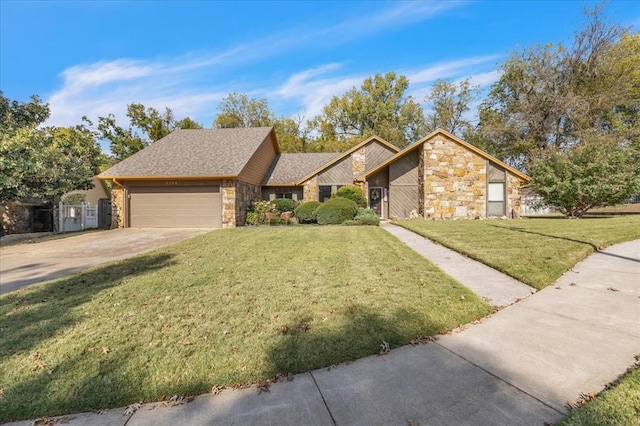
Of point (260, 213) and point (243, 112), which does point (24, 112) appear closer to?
point (260, 213)

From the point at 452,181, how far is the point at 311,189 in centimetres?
839

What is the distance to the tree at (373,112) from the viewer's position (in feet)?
125

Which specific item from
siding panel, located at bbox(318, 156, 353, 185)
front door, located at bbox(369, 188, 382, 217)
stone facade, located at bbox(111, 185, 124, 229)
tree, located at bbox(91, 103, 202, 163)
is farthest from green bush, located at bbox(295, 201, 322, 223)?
tree, located at bbox(91, 103, 202, 163)

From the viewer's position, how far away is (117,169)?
663 inches

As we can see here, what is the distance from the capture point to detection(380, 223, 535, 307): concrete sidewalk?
4.61 meters

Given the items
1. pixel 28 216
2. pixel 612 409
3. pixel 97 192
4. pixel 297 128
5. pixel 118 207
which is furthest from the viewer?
pixel 297 128

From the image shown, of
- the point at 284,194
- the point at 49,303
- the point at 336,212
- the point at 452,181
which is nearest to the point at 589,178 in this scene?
the point at 452,181

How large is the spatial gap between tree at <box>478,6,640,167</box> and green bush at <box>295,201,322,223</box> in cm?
1902

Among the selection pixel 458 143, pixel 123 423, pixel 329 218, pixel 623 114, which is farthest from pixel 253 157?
pixel 623 114

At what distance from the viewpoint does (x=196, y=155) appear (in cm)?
1823

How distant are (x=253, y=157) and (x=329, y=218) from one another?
6.30 m

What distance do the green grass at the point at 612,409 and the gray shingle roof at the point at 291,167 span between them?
Result: 1915 centimetres

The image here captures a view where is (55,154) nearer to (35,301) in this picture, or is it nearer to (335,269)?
(35,301)

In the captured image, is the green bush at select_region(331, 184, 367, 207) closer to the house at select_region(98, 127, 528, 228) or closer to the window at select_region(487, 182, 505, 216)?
the house at select_region(98, 127, 528, 228)
